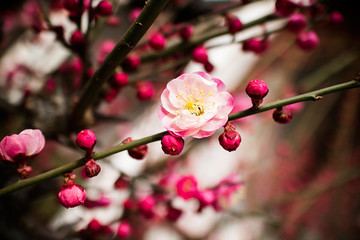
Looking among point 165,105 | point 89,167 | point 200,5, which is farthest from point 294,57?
point 89,167

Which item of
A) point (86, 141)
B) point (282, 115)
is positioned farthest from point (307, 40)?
point (86, 141)

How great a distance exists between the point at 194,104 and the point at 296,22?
12.7 inches

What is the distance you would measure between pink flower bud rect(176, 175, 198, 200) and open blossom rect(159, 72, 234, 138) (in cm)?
25

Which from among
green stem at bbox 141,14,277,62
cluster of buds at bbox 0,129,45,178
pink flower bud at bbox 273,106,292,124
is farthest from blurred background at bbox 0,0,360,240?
pink flower bud at bbox 273,106,292,124

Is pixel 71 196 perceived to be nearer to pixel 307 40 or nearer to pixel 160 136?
pixel 160 136

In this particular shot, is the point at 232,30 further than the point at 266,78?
No

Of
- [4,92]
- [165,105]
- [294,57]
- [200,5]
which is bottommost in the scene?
[165,105]

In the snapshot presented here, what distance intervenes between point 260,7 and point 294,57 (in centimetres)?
43

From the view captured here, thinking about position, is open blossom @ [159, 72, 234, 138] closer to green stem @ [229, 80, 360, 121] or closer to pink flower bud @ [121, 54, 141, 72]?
green stem @ [229, 80, 360, 121]

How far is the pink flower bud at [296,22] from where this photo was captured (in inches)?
24.0

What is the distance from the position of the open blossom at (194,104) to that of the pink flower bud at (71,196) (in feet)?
0.50

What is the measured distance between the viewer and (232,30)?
0.58 m

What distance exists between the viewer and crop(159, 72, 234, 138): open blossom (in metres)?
0.38

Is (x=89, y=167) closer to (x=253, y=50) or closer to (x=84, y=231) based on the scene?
(x=84, y=231)
